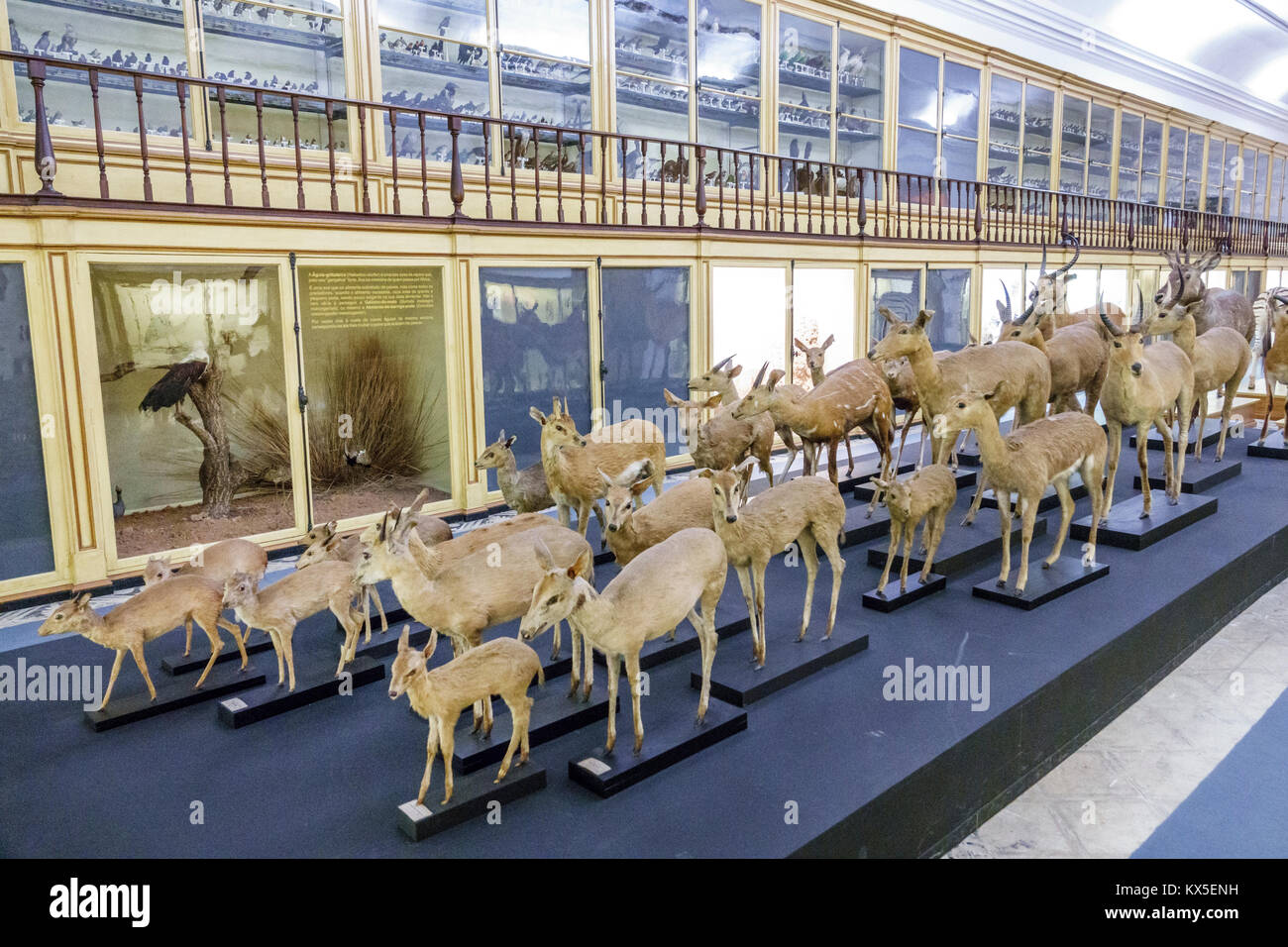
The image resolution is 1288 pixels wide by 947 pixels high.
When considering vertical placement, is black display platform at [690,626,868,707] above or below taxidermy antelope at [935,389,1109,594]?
below

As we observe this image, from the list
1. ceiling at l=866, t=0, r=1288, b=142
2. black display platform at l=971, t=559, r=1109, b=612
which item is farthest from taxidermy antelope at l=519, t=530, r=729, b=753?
ceiling at l=866, t=0, r=1288, b=142

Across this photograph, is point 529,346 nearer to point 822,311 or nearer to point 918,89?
point 822,311

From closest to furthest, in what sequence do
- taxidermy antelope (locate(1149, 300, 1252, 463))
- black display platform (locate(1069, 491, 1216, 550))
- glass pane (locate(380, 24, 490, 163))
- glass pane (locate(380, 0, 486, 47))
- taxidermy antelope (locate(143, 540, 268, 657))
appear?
taxidermy antelope (locate(143, 540, 268, 657)) < black display platform (locate(1069, 491, 1216, 550)) < taxidermy antelope (locate(1149, 300, 1252, 463)) < glass pane (locate(380, 0, 486, 47)) < glass pane (locate(380, 24, 490, 163))

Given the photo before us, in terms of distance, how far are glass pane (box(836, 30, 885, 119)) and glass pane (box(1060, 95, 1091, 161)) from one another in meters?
4.82

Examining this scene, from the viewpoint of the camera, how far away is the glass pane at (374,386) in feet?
19.9

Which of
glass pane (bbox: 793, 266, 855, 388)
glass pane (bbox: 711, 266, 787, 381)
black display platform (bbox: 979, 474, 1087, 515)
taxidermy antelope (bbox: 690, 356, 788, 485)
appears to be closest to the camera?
taxidermy antelope (bbox: 690, 356, 788, 485)

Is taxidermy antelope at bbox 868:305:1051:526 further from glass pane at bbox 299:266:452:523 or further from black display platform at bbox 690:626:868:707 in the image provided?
Answer: glass pane at bbox 299:266:452:523

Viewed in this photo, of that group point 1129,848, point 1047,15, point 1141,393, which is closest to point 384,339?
point 1141,393

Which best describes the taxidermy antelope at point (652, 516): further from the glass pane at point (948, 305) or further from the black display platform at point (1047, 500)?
the glass pane at point (948, 305)

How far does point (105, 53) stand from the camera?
6422 mm

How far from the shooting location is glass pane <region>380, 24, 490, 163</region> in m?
7.64

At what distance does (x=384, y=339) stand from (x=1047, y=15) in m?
12.1

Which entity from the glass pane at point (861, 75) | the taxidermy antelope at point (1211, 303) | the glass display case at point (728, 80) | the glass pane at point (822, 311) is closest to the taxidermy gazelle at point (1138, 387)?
the taxidermy antelope at point (1211, 303)
